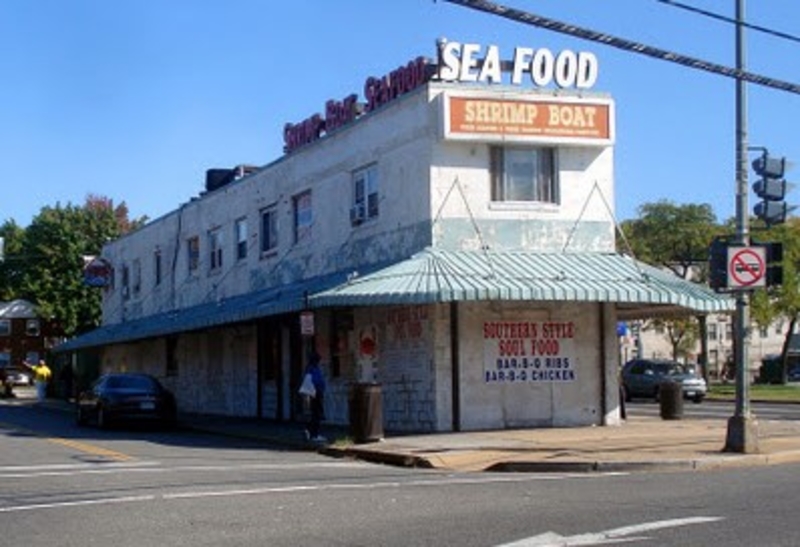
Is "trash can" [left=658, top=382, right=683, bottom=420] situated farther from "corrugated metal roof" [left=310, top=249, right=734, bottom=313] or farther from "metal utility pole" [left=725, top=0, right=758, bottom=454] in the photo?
"metal utility pole" [left=725, top=0, right=758, bottom=454]

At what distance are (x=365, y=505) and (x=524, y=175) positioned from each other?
13268 millimetres

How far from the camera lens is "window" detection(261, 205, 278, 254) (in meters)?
32.6

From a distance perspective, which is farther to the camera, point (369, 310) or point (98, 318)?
point (98, 318)

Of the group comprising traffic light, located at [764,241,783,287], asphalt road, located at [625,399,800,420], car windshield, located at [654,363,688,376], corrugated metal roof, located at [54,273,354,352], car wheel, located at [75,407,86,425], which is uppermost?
traffic light, located at [764,241,783,287]

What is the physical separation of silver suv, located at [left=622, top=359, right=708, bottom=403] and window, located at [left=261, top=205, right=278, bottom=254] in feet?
60.1

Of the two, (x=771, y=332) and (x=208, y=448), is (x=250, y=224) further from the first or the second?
(x=771, y=332)

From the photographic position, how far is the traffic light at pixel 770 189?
1872 cm

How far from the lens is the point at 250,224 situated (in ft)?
112

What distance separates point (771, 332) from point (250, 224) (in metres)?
77.3

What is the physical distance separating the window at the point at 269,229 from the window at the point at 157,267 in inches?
415

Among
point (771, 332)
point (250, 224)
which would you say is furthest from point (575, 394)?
point (771, 332)

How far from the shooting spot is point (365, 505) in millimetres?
13172

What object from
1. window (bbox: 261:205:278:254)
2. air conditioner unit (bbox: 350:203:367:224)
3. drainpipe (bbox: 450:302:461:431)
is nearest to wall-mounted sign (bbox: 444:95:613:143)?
drainpipe (bbox: 450:302:461:431)

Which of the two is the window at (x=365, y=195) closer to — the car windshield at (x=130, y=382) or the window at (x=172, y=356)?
the car windshield at (x=130, y=382)
